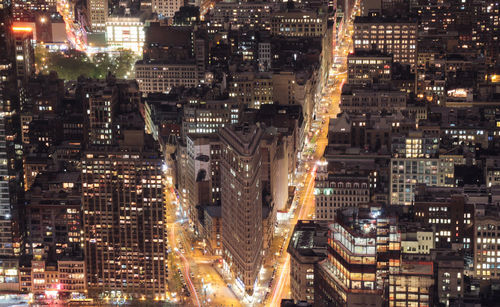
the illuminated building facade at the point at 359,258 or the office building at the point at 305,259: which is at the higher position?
the illuminated building facade at the point at 359,258

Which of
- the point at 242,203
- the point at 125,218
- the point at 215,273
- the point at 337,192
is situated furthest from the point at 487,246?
the point at 125,218

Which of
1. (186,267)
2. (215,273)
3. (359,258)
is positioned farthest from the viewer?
(186,267)

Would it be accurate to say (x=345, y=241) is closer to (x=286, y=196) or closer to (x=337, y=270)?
(x=337, y=270)

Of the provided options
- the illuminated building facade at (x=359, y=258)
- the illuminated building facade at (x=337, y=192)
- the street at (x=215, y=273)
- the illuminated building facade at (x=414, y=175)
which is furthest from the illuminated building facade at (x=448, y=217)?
the illuminated building facade at (x=359, y=258)

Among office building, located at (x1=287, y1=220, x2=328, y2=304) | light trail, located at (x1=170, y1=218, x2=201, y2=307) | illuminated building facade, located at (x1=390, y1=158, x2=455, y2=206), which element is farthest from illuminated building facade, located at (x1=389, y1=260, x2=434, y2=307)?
illuminated building facade, located at (x1=390, y1=158, x2=455, y2=206)

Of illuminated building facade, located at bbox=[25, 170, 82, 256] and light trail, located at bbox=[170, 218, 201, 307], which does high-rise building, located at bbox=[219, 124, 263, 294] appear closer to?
light trail, located at bbox=[170, 218, 201, 307]

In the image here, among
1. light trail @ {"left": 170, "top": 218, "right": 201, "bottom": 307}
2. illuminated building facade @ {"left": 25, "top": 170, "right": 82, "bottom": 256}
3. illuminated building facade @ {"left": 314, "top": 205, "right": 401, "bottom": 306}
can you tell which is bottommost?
light trail @ {"left": 170, "top": 218, "right": 201, "bottom": 307}

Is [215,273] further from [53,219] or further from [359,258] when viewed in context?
[359,258]

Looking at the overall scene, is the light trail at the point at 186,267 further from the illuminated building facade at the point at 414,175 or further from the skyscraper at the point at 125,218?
the illuminated building facade at the point at 414,175
